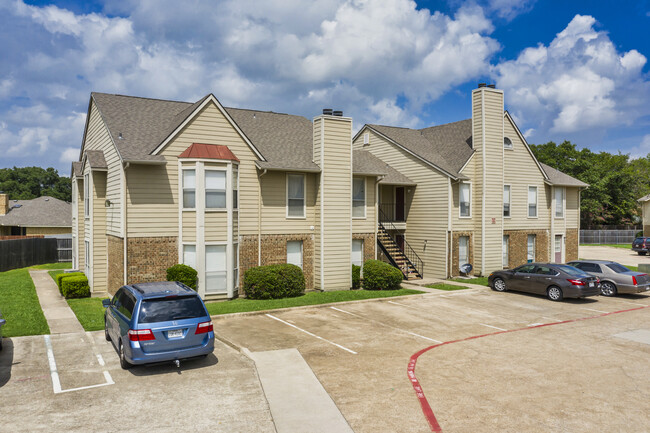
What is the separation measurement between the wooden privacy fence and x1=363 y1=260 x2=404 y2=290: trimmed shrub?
24.4 m

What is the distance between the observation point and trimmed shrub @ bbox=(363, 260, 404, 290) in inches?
861

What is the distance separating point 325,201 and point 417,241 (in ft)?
28.3

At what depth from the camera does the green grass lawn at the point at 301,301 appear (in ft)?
55.3

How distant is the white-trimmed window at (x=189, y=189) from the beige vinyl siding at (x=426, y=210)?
14.0 metres

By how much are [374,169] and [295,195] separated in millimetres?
4834

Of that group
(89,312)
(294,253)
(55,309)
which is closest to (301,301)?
(294,253)

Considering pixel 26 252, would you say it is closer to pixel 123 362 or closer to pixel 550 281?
pixel 123 362

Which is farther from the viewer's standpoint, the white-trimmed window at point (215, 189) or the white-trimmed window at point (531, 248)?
the white-trimmed window at point (531, 248)

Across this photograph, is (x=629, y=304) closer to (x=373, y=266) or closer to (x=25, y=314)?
(x=373, y=266)

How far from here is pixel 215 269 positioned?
758 inches

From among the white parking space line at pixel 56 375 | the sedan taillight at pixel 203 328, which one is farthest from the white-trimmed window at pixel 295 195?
the white parking space line at pixel 56 375

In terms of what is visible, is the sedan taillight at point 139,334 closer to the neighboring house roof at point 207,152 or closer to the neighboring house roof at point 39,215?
the neighboring house roof at point 207,152

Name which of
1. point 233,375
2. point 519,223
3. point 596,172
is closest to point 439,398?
point 233,375

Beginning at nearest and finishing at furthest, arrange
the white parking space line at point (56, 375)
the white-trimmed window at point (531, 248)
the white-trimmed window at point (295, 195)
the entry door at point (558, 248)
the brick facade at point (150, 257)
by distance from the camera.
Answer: the white parking space line at point (56, 375) → the brick facade at point (150, 257) → the white-trimmed window at point (295, 195) → the white-trimmed window at point (531, 248) → the entry door at point (558, 248)
